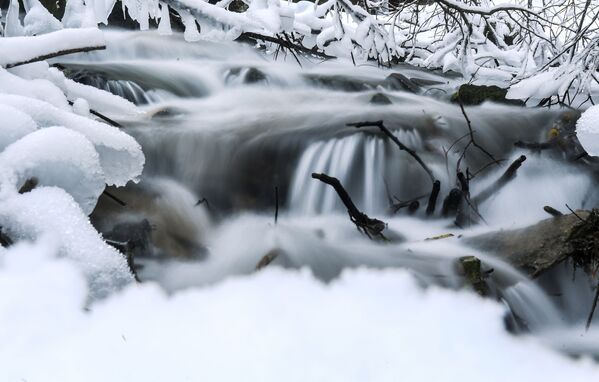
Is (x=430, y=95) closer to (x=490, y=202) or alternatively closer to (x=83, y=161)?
(x=490, y=202)

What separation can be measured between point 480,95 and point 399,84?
2.97ft

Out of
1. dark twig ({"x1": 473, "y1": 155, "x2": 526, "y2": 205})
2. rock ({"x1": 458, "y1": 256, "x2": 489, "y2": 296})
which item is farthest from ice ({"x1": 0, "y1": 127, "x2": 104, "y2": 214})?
dark twig ({"x1": 473, "y1": 155, "x2": 526, "y2": 205})

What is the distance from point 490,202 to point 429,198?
401 millimetres

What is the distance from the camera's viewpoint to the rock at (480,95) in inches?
193

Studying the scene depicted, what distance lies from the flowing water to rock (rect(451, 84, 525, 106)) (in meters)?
0.15

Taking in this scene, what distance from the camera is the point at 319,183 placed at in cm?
348

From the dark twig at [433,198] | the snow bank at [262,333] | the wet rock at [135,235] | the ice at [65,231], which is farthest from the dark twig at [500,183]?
the ice at [65,231]

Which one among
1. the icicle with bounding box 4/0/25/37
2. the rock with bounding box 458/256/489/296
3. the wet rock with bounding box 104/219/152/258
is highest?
the icicle with bounding box 4/0/25/37

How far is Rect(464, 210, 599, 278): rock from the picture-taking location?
7.66 feet

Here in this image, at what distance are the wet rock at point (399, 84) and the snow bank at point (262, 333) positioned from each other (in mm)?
3478

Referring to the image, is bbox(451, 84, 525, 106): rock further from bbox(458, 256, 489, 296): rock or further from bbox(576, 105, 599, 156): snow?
bbox(458, 256, 489, 296): rock

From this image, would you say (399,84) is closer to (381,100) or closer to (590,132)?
(381,100)

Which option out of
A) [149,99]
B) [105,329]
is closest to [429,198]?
[105,329]

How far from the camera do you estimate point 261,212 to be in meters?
3.35
